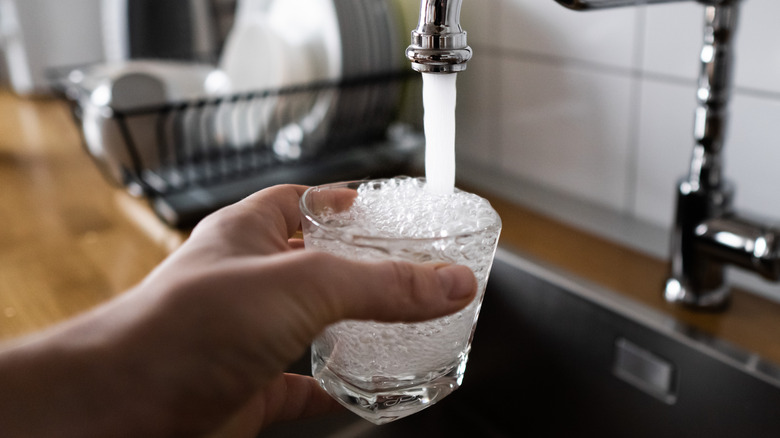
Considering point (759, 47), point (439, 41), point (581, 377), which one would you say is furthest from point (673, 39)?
point (439, 41)

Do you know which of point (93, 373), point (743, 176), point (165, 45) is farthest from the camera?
point (165, 45)

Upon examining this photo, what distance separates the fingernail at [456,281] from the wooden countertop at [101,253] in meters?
0.41

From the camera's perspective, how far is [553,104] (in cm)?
90

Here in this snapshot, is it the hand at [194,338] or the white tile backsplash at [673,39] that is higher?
the white tile backsplash at [673,39]

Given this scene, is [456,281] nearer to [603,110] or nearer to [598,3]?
[598,3]

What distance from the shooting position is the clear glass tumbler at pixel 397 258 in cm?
31

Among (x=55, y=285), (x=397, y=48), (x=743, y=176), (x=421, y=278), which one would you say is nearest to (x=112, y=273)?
(x=55, y=285)

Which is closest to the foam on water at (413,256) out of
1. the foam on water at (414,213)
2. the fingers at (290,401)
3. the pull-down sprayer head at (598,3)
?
the foam on water at (414,213)

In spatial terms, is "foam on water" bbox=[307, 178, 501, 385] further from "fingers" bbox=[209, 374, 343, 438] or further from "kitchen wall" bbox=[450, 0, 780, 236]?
"kitchen wall" bbox=[450, 0, 780, 236]

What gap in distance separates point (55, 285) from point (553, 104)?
0.66m

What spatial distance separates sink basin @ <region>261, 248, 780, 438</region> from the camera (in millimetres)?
577

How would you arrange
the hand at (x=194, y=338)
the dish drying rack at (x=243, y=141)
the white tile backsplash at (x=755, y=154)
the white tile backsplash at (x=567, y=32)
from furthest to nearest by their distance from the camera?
the dish drying rack at (x=243, y=141), the white tile backsplash at (x=567, y=32), the white tile backsplash at (x=755, y=154), the hand at (x=194, y=338)

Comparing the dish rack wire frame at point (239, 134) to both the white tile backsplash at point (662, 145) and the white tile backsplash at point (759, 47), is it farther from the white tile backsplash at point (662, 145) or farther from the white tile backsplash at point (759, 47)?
the white tile backsplash at point (759, 47)

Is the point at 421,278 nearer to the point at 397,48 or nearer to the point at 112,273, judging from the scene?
the point at 112,273
